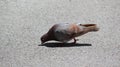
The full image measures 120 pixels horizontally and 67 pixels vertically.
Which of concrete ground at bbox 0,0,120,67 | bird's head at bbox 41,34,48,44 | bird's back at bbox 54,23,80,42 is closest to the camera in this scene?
concrete ground at bbox 0,0,120,67

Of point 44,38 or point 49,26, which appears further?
point 49,26

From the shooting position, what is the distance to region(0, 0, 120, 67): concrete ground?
445 cm

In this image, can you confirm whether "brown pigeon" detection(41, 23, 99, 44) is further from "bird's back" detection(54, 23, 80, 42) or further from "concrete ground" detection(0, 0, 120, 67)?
"concrete ground" detection(0, 0, 120, 67)

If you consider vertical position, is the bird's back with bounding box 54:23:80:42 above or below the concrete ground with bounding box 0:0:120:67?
above

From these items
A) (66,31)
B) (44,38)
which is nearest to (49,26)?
(44,38)

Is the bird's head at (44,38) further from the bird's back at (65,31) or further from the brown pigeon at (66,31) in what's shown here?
the bird's back at (65,31)

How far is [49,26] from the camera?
5363mm

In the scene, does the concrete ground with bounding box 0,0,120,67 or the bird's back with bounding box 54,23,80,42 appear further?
the bird's back with bounding box 54,23,80,42

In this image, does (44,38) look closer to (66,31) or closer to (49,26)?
(66,31)

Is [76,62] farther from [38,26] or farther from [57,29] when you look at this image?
[38,26]

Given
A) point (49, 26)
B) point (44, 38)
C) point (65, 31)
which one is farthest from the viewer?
point (49, 26)

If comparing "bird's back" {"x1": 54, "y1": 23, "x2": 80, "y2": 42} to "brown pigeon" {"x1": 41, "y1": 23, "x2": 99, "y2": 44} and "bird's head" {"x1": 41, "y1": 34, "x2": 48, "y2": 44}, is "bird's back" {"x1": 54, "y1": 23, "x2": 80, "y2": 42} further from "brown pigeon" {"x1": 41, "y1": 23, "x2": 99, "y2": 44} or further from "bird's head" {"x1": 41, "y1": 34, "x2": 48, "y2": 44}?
"bird's head" {"x1": 41, "y1": 34, "x2": 48, "y2": 44}

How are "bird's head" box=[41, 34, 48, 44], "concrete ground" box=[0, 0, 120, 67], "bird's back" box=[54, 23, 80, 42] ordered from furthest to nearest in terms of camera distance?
"bird's head" box=[41, 34, 48, 44], "bird's back" box=[54, 23, 80, 42], "concrete ground" box=[0, 0, 120, 67]

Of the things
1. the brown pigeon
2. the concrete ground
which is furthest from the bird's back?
the concrete ground
